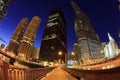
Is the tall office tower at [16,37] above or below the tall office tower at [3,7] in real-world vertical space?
above

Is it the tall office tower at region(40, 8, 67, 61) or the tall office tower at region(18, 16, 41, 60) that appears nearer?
the tall office tower at region(40, 8, 67, 61)

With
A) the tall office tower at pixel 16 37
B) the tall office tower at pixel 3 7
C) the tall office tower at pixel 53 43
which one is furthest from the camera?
the tall office tower at pixel 16 37

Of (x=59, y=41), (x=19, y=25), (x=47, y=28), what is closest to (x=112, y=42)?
(x=59, y=41)

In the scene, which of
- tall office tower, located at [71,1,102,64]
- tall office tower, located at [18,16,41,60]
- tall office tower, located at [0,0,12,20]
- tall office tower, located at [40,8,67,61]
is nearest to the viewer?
tall office tower, located at [0,0,12,20]

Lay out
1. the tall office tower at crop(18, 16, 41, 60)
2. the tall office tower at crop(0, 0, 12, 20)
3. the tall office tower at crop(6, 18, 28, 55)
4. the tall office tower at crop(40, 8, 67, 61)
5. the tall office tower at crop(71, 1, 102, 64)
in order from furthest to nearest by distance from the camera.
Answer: the tall office tower at crop(6, 18, 28, 55) < the tall office tower at crop(71, 1, 102, 64) < the tall office tower at crop(18, 16, 41, 60) < the tall office tower at crop(40, 8, 67, 61) < the tall office tower at crop(0, 0, 12, 20)

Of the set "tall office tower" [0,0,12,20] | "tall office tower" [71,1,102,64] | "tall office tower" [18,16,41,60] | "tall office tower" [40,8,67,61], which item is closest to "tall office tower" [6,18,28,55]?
"tall office tower" [18,16,41,60]

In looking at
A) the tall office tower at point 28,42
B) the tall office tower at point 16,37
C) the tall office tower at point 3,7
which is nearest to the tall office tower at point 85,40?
the tall office tower at point 28,42

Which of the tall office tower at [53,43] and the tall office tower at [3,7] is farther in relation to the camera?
the tall office tower at [53,43]

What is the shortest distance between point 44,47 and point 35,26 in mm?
43351

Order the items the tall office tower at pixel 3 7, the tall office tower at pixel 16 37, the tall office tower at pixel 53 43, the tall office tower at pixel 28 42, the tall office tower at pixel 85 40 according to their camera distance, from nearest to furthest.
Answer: the tall office tower at pixel 3 7 → the tall office tower at pixel 53 43 → the tall office tower at pixel 28 42 → the tall office tower at pixel 85 40 → the tall office tower at pixel 16 37

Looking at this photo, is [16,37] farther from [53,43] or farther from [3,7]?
[3,7]

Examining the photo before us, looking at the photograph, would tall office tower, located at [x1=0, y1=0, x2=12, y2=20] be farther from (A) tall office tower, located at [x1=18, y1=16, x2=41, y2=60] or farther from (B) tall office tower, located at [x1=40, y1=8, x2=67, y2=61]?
(A) tall office tower, located at [x1=18, y1=16, x2=41, y2=60]

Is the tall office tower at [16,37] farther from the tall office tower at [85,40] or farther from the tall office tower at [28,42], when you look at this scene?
the tall office tower at [85,40]

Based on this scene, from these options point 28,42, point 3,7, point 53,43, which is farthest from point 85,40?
point 3,7
